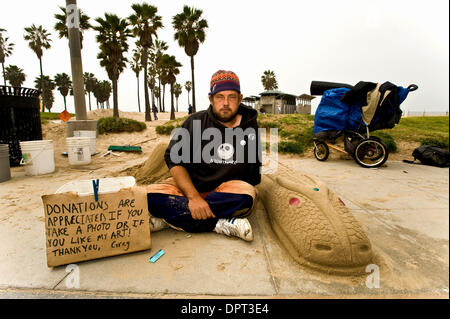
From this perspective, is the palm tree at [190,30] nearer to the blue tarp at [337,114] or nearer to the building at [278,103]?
the building at [278,103]

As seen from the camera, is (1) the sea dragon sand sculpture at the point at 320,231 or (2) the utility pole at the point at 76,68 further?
(2) the utility pole at the point at 76,68

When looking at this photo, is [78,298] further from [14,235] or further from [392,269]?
[392,269]


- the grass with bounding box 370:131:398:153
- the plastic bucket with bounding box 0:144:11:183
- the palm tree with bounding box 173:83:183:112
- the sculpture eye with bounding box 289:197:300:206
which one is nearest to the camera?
the sculpture eye with bounding box 289:197:300:206

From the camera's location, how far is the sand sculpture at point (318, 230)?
1.51 metres

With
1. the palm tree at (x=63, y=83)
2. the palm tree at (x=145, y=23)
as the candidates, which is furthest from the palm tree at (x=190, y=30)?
the palm tree at (x=63, y=83)

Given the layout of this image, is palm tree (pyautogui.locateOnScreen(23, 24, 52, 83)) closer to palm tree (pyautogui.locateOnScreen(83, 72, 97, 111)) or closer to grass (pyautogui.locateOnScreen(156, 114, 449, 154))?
palm tree (pyautogui.locateOnScreen(83, 72, 97, 111))

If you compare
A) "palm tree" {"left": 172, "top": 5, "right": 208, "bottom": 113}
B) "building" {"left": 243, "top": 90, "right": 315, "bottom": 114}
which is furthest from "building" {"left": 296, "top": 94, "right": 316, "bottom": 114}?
"palm tree" {"left": 172, "top": 5, "right": 208, "bottom": 113}

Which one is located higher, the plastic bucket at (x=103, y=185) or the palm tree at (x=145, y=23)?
the palm tree at (x=145, y=23)

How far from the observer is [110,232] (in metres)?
1.69

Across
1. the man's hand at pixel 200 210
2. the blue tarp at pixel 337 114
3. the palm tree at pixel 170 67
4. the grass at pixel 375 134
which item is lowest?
the man's hand at pixel 200 210

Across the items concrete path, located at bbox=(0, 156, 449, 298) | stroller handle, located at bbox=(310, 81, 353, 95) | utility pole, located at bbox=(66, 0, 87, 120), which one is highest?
utility pole, located at bbox=(66, 0, 87, 120)

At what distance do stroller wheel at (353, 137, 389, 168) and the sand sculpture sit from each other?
3.53 m

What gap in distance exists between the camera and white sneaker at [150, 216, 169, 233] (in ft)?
6.78

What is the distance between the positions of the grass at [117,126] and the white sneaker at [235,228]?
9.85 meters
